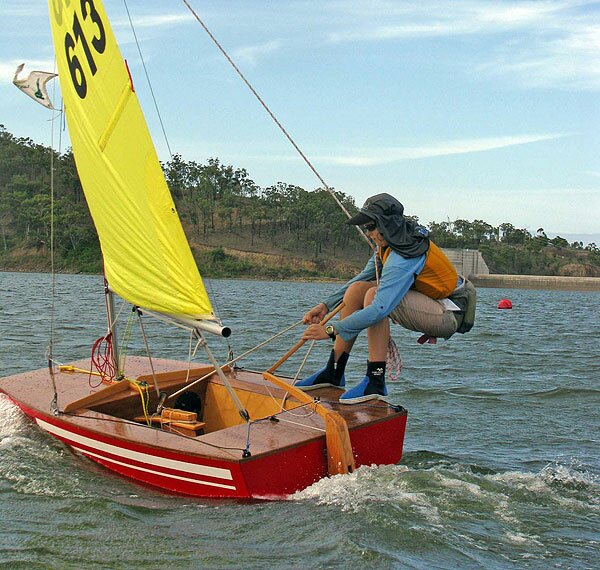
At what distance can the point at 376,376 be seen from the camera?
20.4ft

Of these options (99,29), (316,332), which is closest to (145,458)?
(316,332)

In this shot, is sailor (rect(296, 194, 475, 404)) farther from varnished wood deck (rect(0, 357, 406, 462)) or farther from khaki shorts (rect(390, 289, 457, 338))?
varnished wood deck (rect(0, 357, 406, 462))

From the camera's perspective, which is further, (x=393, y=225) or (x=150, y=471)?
(x=393, y=225)

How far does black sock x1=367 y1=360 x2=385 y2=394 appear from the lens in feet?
20.2

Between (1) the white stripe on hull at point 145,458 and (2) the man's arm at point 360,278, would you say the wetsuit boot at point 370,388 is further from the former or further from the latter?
(1) the white stripe on hull at point 145,458

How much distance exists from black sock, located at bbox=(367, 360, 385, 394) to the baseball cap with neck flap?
36.1 inches

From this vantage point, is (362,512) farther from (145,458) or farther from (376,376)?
(145,458)

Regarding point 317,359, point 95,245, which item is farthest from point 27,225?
point 317,359

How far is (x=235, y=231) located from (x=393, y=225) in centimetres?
9365

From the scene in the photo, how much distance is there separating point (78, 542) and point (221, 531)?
35.0 inches

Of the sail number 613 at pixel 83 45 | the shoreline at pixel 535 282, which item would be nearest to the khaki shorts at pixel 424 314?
the sail number 613 at pixel 83 45

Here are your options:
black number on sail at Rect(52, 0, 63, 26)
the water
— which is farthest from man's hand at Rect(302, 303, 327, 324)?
black number on sail at Rect(52, 0, 63, 26)

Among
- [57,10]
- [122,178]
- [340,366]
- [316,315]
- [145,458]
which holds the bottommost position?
[145,458]

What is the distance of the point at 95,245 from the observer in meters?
75.9
